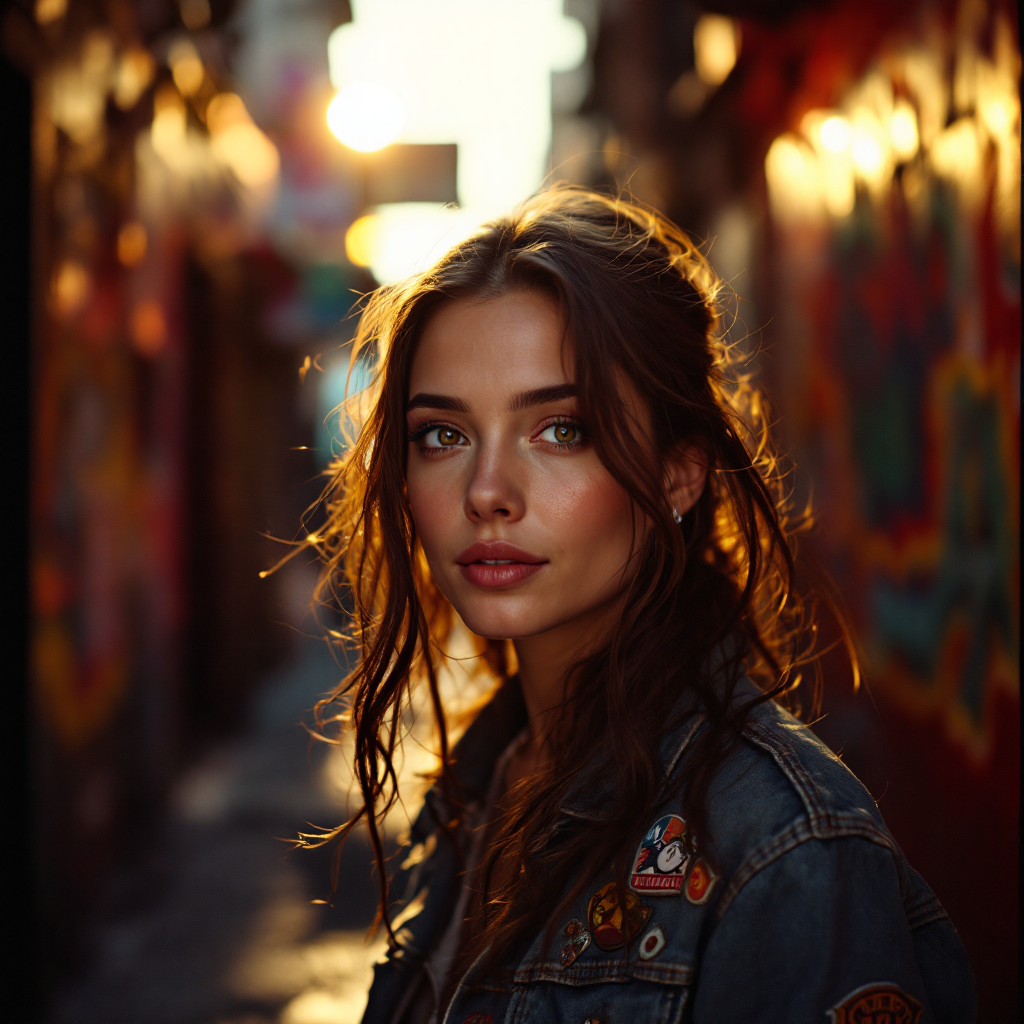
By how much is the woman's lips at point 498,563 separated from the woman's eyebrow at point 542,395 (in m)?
0.24

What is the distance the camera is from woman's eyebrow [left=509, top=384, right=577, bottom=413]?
1.60 metres

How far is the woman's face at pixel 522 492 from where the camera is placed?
63.4 inches

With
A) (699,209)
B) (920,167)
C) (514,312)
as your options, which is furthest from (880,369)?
(699,209)

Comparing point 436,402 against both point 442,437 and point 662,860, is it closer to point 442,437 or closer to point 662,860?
point 442,437

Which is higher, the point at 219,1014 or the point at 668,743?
the point at 668,743

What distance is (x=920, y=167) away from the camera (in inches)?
129

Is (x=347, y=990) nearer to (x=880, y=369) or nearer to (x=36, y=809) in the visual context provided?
(x=36, y=809)

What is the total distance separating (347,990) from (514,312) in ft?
10.3

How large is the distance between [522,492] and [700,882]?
27.0 inches

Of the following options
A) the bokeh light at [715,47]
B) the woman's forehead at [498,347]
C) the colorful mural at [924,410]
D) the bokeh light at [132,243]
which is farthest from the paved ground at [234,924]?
the bokeh light at [715,47]

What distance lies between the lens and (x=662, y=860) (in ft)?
4.29

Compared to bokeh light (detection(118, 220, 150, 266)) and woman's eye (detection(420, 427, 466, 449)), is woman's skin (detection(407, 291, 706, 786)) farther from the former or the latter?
bokeh light (detection(118, 220, 150, 266))

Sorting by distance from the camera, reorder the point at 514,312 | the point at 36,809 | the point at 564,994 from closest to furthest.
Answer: the point at 564,994 < the point at 514,312 < the point at 36,809

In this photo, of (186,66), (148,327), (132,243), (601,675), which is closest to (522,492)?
(601,675)
